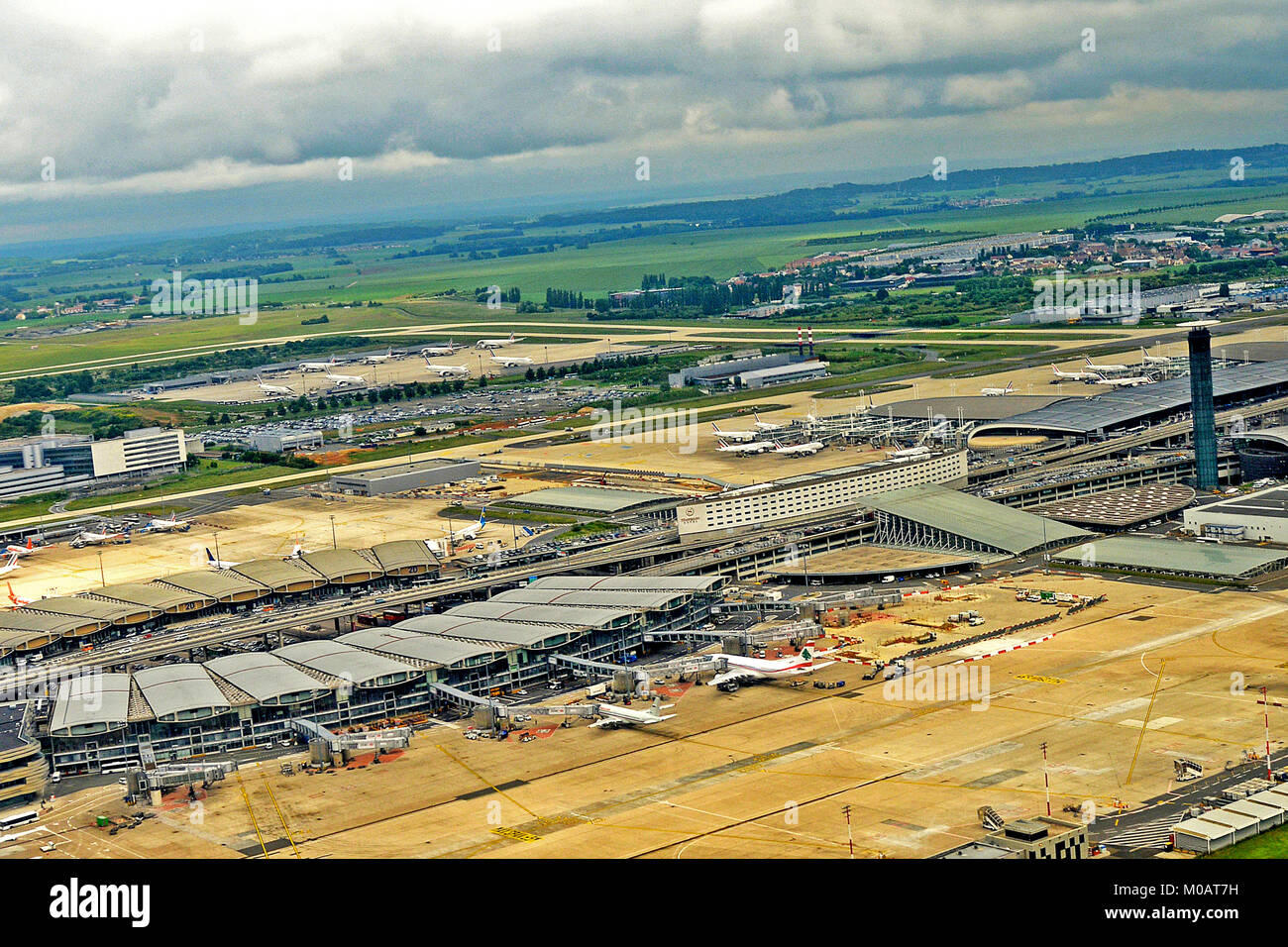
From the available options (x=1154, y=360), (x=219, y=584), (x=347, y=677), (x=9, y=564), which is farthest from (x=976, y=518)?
(x=1154, y=360)

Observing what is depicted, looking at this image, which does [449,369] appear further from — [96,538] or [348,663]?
[348,663]

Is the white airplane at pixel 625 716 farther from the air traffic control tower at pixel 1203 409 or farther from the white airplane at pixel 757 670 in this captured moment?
the air traffic control tower at pixel 1203 409

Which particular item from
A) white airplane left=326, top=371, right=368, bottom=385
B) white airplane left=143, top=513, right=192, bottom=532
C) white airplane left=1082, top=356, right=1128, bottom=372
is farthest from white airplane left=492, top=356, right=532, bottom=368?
white airplane left=143, top=513, right=192, bottom=532

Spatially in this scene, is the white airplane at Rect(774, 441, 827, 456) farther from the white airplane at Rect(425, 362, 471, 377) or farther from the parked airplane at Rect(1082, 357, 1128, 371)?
the white airplane at Rect(425, 362, 471, 377)

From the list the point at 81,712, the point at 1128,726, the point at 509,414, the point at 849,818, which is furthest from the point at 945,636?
the point at 509,414

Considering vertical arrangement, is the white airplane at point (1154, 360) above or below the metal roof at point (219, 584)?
above

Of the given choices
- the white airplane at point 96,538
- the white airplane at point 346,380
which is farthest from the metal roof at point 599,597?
the white airplane at point 346,380
